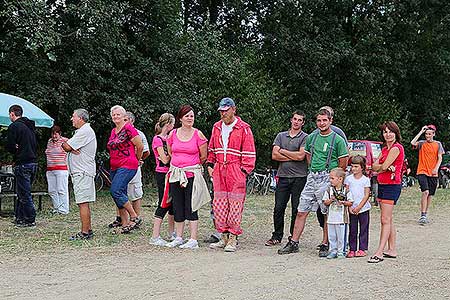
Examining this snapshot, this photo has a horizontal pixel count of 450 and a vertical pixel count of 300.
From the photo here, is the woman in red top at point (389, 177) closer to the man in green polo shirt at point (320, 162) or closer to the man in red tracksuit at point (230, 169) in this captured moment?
the man in green polo shirt at point (320, 162)

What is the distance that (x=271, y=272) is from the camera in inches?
275

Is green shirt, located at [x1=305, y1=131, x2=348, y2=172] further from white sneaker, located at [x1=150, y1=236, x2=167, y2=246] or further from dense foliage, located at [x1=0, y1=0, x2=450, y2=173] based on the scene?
dense foliage, located at [x1=0, y1=0, x2=450, y2=173]

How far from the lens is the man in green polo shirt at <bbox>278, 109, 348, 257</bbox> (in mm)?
8148

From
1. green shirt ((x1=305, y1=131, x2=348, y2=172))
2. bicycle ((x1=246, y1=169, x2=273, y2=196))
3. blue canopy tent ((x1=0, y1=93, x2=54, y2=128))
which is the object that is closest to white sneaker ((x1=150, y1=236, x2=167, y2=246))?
green shirt ((x1=305, y1=131, x2=348, y2=172))

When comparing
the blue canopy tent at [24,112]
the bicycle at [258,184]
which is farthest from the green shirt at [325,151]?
the bicycle at [258,184]

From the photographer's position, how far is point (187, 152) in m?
8.55

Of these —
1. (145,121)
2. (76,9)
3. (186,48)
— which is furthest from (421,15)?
(76,9)

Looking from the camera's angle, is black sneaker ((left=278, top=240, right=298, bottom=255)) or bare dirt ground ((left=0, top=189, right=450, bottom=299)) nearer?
bare dirt ground ((left=0, top=189, right=450, bottom=299))

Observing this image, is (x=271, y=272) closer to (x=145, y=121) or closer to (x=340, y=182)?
(x=340, y=182)

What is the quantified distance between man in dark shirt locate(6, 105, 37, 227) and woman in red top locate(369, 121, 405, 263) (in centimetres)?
562

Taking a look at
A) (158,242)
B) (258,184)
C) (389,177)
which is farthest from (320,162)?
(258,184)

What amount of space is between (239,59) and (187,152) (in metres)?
14.9

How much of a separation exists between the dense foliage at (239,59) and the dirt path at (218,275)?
825 centimetres

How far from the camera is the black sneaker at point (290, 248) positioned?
823 centimetres
